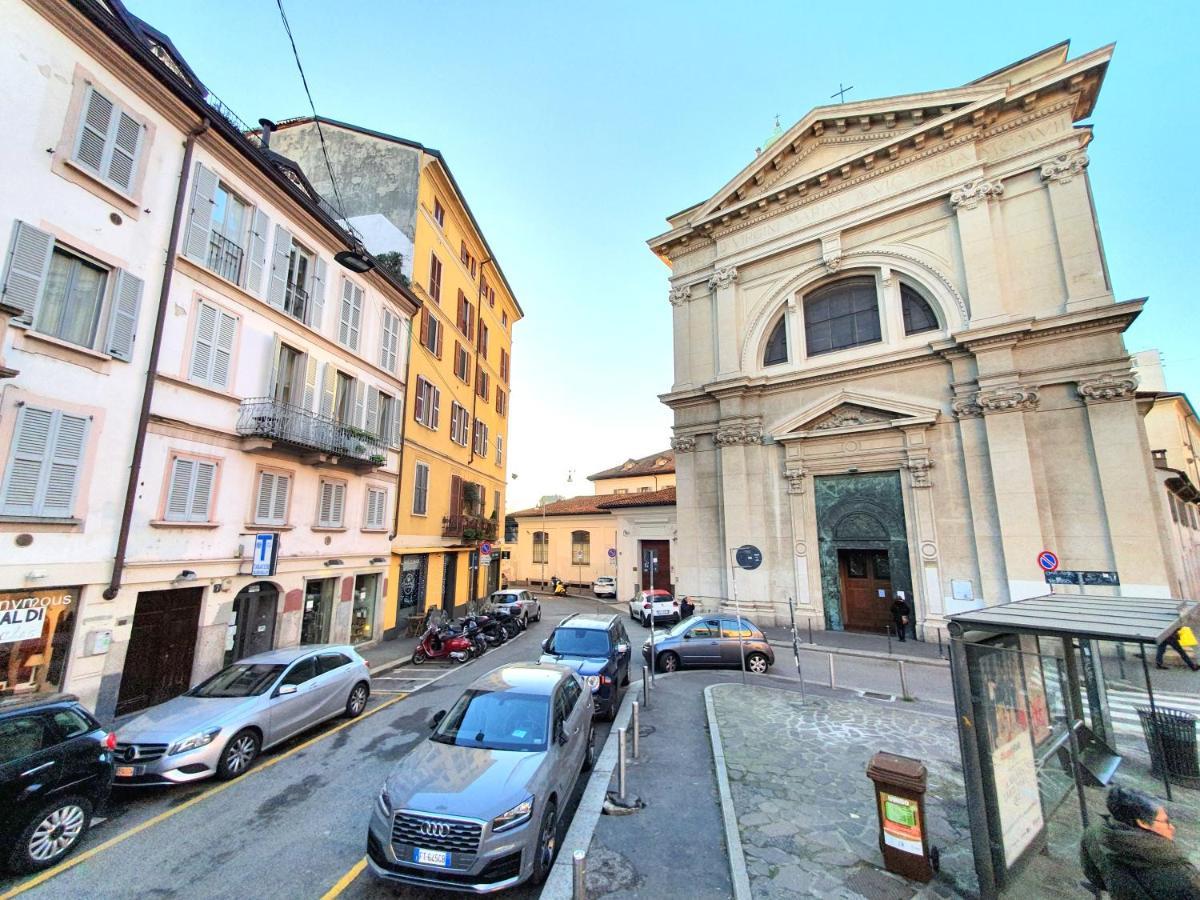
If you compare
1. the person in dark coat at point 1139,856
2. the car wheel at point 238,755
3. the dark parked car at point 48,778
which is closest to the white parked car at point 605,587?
the car wheel at point 238,755

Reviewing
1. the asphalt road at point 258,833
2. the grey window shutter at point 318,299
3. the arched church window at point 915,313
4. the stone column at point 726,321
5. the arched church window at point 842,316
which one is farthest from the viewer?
the stone column at point 726,321

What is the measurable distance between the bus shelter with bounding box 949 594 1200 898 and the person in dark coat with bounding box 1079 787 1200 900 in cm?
69

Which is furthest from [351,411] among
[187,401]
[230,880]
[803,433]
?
[803,433]

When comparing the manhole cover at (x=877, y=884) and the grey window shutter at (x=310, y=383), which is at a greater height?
the grey window shutter at (x=310, y=383)

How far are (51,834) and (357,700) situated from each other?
5.01m

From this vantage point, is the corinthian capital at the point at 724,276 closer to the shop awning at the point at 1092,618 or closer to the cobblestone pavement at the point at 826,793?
the cobblestone pavement at the point at 826,793

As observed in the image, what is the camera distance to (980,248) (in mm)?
18078

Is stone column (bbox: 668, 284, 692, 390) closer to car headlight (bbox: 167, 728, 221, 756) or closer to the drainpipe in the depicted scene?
the drainpipe

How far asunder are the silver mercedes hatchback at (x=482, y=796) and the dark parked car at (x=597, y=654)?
10.1ft

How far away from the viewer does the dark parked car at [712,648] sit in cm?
1362

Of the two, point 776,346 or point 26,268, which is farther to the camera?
point 776,346

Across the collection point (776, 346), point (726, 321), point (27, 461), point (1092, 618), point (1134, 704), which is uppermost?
point (726, 321)

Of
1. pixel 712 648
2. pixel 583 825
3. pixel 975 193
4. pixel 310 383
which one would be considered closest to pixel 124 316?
pixel 310 383

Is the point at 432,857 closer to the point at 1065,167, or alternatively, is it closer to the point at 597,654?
the point at 597,654
